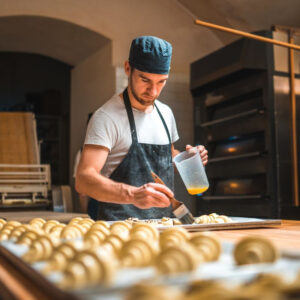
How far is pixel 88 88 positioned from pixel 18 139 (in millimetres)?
1539

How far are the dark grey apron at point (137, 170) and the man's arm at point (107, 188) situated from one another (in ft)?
0.54

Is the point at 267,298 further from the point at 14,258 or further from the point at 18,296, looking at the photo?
the point at 14,258

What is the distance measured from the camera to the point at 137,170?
6.30ft

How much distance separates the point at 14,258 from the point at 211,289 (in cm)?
43

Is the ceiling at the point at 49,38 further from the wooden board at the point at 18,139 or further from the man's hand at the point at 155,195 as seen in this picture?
the man's hand at the point at 155,195

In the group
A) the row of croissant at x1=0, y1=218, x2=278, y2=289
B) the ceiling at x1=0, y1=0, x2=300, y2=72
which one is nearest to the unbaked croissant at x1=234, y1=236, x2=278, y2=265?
the row of croissant at x1=0, y1=218, x2=278, y2=289

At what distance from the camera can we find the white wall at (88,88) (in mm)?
4930

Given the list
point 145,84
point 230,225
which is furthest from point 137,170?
point 230,225

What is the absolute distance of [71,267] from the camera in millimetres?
550

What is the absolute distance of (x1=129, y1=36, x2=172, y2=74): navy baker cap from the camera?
1804 millimetres

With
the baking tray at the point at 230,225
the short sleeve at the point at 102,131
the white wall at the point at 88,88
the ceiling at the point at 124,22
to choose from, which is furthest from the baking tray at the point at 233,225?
the white wall at the point at 88,88

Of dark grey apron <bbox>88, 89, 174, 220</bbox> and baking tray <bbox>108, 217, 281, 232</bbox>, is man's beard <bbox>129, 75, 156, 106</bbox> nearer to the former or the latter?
dark grey apron <bbox>88, 89, 174, 220</bbox>

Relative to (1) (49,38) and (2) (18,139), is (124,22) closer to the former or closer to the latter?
(1) (49,38)

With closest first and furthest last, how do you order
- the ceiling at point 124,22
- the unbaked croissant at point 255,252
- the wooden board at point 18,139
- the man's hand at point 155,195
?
the unbaked croissant at point 255,252, the man's hand at point 155,195, the wooden board at point 18,139, the ceiling at point 124,22
